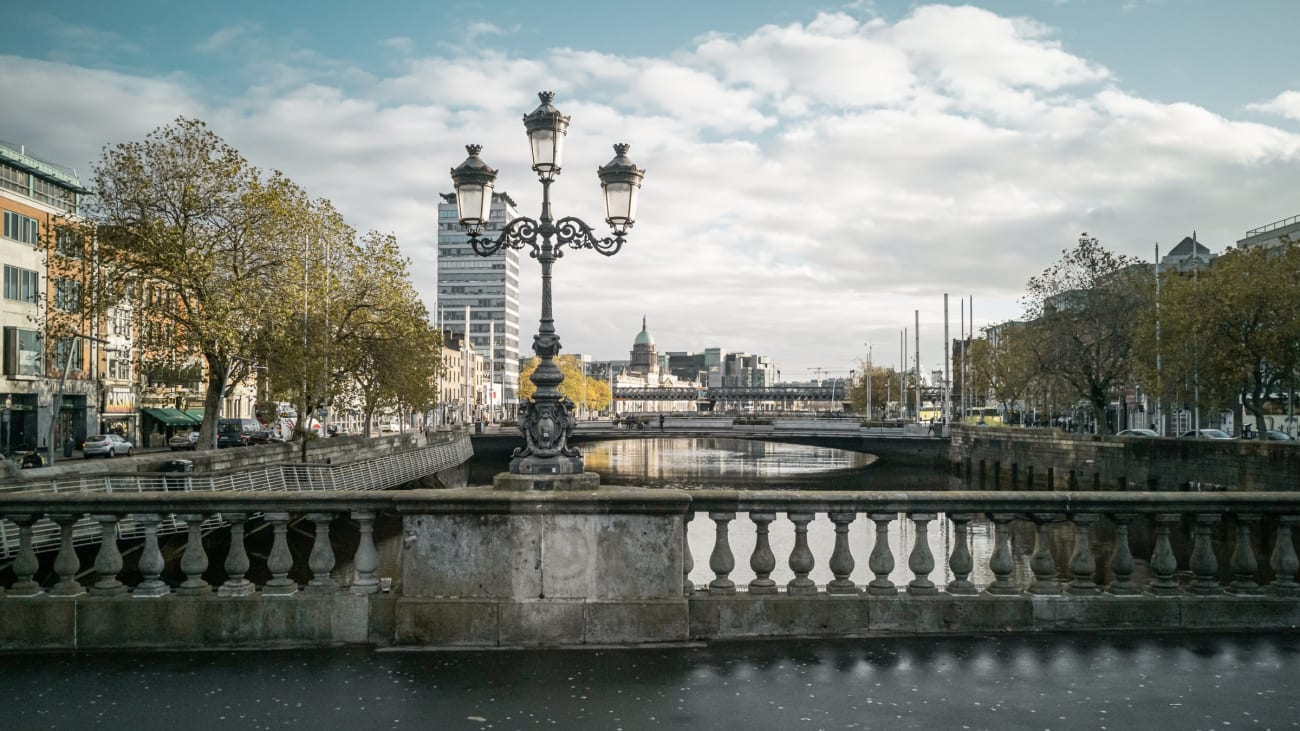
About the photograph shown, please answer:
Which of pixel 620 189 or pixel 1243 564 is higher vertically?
pixel 620 189

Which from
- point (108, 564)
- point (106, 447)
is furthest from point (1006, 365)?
point (108, 564)

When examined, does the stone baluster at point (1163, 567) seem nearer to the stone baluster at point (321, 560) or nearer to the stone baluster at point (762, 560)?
the stone baluster at point (762, 560)

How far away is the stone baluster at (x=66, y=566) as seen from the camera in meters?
7.95

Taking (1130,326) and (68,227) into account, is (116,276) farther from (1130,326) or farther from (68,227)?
(1130,326)

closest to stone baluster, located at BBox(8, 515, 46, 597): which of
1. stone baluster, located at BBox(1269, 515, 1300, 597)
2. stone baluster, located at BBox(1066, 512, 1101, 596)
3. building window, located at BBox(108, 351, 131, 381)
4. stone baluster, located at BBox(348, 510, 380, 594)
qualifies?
stone baluster, located at BBox(348, 510, 380, 594)

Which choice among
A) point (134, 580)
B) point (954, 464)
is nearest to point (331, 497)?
point (134, 580)

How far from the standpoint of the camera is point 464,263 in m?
183

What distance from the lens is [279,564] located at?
8.29 m

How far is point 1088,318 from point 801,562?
53.0 meters

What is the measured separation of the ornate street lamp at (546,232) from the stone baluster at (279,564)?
2.11 meters

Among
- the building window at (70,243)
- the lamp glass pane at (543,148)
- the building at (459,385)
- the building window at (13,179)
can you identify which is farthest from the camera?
the building at (459,385)

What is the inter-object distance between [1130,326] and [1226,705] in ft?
177

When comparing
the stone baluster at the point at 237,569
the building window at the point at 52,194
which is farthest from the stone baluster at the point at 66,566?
the building window at the point at 52,194

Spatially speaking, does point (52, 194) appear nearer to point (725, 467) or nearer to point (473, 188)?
point (725, 467)
